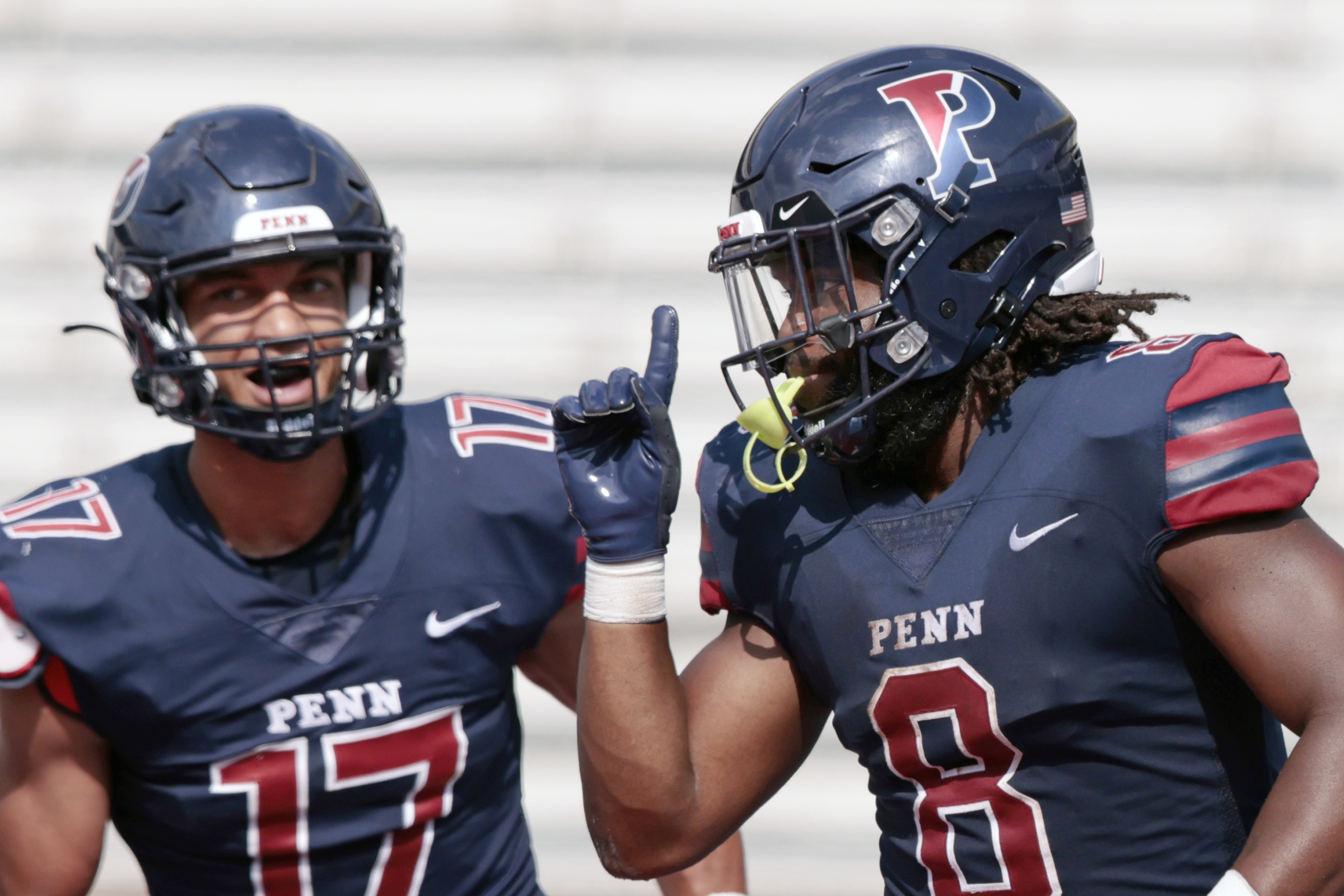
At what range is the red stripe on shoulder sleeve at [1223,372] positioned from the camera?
158 cm

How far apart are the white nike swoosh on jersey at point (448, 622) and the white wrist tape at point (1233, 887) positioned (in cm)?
114

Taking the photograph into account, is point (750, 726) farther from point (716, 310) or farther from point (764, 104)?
point (764, 104)

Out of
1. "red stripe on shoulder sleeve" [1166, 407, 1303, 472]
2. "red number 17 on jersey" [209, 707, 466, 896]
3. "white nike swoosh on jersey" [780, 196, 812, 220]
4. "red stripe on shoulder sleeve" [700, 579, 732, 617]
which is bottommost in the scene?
"red number 17 on jersey" [209, 707, 466, 896]

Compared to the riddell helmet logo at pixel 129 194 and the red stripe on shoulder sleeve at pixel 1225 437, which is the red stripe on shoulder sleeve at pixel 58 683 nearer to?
the riddell helmet logo at pixel 129 194

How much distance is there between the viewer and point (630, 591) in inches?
70.7

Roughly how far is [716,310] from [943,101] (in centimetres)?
167

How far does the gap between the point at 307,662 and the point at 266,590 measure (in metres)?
0.12

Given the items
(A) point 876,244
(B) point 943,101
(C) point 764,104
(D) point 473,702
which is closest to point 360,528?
(D) point 473,702

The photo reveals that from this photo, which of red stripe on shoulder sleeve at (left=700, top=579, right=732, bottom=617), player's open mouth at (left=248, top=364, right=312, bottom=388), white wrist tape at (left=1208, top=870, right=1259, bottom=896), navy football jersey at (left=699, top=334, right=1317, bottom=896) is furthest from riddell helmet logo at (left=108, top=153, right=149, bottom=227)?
white wrist tape at (left=1208, top=870, right=1259, bottom=896)

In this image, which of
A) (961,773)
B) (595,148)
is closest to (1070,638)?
(961,773)

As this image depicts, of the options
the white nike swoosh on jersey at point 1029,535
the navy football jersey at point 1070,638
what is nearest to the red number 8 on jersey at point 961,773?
the navy football jersey at point 1070,638

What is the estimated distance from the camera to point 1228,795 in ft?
5.41

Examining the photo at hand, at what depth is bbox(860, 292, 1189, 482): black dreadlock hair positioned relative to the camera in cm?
180

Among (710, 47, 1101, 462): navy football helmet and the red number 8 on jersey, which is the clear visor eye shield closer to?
(710, 47, 1101, 462): navy football helmet
